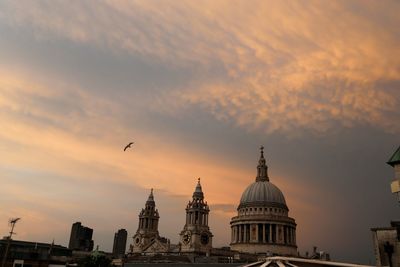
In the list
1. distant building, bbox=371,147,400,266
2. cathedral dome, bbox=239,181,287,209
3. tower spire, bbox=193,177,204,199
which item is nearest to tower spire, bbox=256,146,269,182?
cathedral dome, bbox=239,181,287,209

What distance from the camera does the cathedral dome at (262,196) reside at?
15100 centimetres

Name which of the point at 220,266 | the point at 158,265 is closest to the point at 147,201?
the point at 158,265

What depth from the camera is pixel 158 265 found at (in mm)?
98188

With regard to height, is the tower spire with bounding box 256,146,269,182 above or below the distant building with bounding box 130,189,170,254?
above

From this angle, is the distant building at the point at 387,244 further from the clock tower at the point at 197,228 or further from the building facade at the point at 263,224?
the building facade at the point at 263,224

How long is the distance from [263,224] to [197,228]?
1136 inches

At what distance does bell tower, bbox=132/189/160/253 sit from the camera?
14138 centimetres

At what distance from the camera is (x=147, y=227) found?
144m

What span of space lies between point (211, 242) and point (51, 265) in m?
55.3

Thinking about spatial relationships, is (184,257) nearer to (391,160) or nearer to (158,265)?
(158,265)

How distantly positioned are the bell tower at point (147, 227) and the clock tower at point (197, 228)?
16825 millimetres

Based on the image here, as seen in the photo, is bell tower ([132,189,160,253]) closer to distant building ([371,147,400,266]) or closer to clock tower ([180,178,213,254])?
clock tower ([180,178,213,254])

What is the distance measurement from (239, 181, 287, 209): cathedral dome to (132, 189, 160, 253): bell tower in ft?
106

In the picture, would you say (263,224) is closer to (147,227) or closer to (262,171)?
(262,171)
